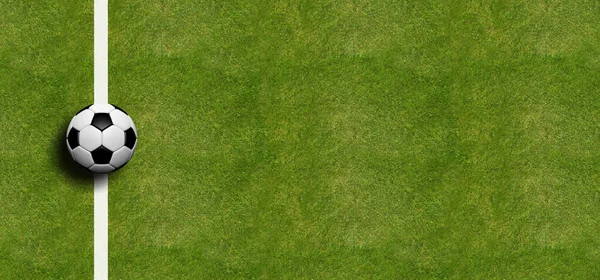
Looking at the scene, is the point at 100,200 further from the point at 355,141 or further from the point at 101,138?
the point at 355,141

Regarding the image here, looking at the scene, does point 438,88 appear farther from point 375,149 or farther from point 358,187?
point 358,187

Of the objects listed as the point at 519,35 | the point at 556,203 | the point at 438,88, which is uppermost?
the point at 519,35

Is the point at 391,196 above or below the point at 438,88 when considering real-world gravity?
below

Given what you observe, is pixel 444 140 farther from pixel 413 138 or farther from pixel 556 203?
pixel 556 203

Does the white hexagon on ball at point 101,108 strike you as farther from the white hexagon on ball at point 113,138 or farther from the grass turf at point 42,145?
the grass turf at point 42,145

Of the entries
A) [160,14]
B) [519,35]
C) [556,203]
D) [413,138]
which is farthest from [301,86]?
[556,203]

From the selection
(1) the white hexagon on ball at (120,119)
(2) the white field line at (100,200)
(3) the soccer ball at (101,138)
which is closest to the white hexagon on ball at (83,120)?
(3) the soccer ball at (101,138)
